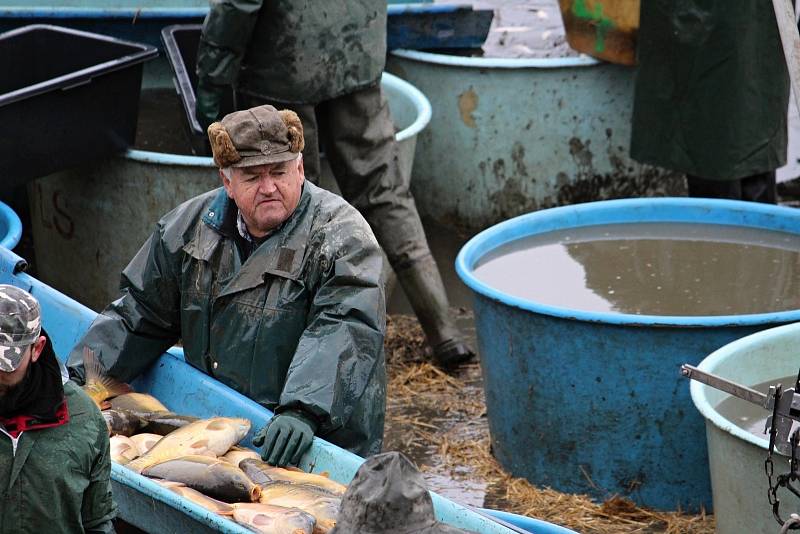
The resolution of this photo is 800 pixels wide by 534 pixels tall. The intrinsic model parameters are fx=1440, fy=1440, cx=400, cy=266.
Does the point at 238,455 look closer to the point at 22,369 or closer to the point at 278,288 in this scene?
the point at 278,288

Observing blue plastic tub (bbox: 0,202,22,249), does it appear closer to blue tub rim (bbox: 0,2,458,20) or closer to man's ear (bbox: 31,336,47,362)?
blue tub rim (bbox: 0,2,458,20)

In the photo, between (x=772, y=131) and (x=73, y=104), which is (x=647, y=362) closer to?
(x=772, y=131)

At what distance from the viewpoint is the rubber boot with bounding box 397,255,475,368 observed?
6809mm

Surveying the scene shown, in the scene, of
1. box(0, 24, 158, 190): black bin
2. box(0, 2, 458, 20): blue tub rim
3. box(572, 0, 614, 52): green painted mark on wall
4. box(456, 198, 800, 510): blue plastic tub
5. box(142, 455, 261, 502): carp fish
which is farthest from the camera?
box(0, 2, 458, 20): blue tub rim

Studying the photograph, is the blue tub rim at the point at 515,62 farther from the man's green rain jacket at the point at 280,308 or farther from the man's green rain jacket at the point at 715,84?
the man's green rain jacket at the point at 280,308

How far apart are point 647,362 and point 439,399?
1538 millimetres

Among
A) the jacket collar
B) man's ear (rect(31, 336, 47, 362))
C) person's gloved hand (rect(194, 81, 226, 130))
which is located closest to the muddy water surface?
person's gloved hand (rect(194, 81, 226, 130))

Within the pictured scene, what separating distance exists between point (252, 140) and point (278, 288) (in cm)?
46

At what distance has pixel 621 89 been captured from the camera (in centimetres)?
836

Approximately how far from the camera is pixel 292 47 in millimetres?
6359

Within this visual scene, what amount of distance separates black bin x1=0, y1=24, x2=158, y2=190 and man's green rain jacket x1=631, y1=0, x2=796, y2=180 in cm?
263

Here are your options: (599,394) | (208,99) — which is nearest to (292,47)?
(208,99)

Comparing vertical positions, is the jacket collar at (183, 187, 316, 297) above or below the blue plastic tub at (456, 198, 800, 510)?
above

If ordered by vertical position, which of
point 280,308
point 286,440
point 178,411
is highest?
point 280,308
